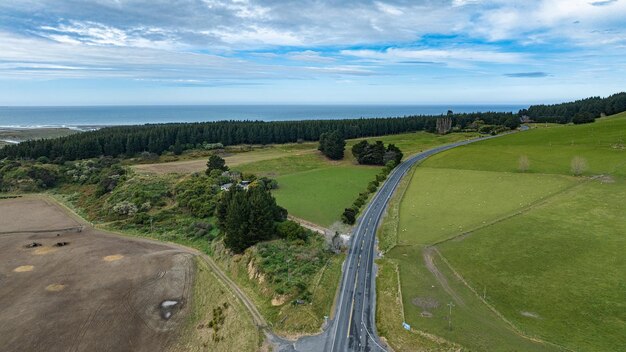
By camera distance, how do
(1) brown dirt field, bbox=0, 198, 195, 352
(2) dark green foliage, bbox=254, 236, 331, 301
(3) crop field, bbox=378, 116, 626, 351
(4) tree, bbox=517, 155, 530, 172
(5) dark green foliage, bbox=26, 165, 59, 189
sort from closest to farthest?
1. (3) crop field, bbox=378, 116, 626, 351
2. (1) brown dirt field, bbox=0, 198, 195, 352
3. (2) dark green foliage, bbox=254, 236, 331, 301
4. (4) tree, bbox=517, 155, 530, 172
5. (5) dark green foliage, bbox=26, 165, 59, 189

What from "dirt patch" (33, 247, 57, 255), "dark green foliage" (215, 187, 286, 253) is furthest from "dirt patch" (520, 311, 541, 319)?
"dirt patch" (33, 247, 57, 255)

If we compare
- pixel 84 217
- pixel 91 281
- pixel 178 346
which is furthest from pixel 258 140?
pixel 178 346

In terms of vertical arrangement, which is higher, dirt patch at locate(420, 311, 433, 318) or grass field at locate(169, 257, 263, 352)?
dirt patch at locate(420, 311, 433, 318)

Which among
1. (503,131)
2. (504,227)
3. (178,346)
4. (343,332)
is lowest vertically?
(178,346)

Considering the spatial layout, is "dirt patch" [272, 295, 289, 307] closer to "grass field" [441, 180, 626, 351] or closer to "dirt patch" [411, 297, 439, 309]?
"dirt patch" [411, 297, 439, 309]

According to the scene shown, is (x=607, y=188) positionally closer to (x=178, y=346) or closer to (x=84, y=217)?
(x=178, y=346)

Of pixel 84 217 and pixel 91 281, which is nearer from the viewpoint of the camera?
pixel 91 281

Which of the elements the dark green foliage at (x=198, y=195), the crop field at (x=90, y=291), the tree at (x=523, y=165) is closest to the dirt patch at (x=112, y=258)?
the crop field at (x=90, y=291)
